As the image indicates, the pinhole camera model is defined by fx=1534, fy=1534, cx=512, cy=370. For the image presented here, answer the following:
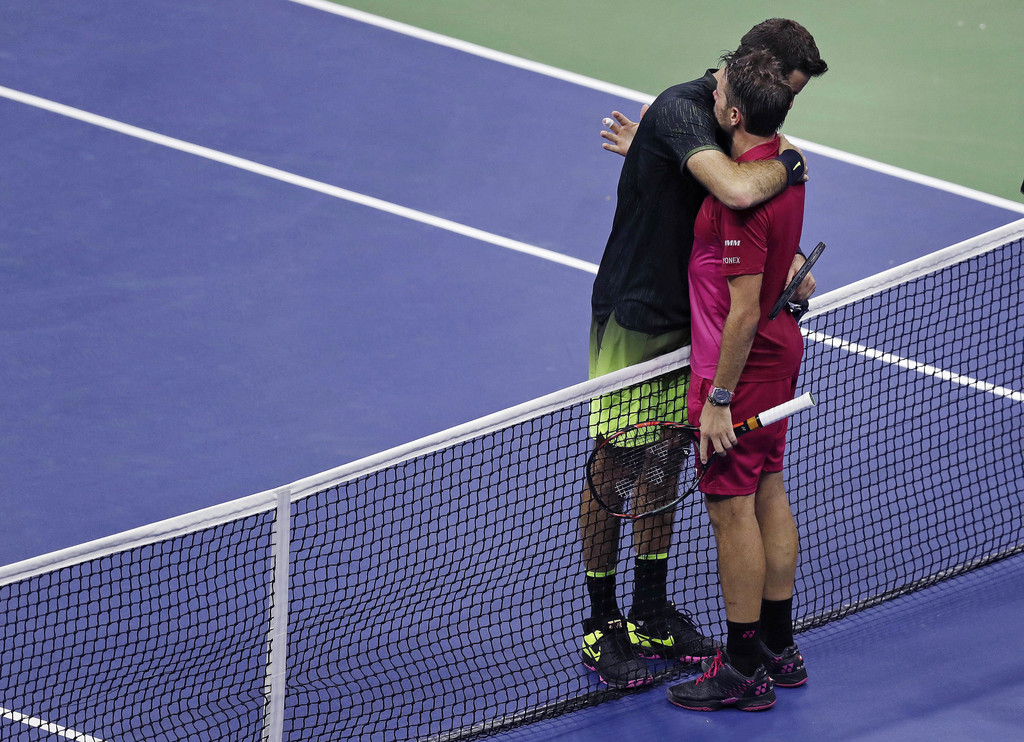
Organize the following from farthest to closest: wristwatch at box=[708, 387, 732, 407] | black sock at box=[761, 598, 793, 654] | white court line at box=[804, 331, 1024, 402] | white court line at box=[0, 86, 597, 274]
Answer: white court line at box=[0, 86, 597, 274], white court line at box=[804, 331, 1024, 402], black sock at box=[761, 598, 793, 654], wristwatch at box=[708, 387, 732, 407]

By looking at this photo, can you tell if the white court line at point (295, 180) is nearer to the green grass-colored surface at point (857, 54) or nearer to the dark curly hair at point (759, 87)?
the green grass-colored surface at point (857, 54)

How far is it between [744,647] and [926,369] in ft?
8.86

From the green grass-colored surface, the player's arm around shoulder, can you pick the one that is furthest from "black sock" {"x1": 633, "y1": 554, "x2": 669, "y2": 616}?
the green grass-colored surface

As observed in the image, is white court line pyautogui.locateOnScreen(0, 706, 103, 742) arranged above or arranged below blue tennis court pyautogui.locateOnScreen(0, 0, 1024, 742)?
below

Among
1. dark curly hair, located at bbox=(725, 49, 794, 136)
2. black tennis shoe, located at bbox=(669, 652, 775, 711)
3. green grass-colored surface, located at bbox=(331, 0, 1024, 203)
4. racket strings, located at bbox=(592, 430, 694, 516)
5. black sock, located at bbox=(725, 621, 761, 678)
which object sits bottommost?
black tennis shoe, located at bbox=(669, 652, 775, 711)

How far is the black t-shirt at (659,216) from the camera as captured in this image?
17.2 feet

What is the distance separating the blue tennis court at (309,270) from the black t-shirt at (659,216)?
1.47 m

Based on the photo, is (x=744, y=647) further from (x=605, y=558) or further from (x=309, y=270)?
(x=309, y=270)

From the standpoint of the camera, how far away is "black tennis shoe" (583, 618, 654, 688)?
5805 millimetres

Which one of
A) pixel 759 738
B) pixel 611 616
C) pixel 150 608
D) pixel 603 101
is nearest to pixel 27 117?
pixel 603 101

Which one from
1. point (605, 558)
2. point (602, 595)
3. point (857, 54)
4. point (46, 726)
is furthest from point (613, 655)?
point (857, 54)

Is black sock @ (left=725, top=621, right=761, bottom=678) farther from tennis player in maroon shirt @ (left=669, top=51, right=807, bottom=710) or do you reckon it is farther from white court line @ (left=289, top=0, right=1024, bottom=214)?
white court line @ (left=289, top=0, right=1024, bottom=214)

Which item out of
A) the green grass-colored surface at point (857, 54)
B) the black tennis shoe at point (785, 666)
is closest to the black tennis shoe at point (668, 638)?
the black tennis shoe at point (785, 666)

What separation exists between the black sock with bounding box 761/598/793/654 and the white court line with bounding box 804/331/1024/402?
1998 millimetres
